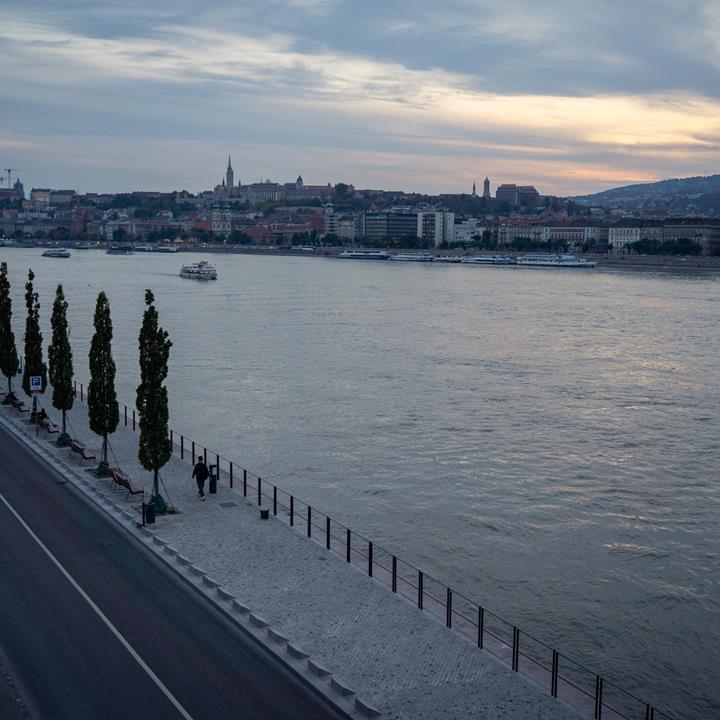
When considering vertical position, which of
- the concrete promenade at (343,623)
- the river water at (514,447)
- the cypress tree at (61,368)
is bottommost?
the river water at (514,447)

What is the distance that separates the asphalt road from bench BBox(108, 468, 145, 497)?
1975 millimetres

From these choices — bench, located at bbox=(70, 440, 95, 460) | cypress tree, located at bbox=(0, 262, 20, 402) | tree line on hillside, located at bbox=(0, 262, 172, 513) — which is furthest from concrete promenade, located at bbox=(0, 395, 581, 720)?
cypress tree, located at bbox=(0, 262, 20, 402)

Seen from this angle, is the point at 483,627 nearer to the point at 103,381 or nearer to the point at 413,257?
the point at 103,381

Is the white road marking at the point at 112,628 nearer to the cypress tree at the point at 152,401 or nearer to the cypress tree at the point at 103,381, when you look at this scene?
the cypress tree at the point at 152,401

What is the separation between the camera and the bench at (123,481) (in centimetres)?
1617

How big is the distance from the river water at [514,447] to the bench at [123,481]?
3472mm

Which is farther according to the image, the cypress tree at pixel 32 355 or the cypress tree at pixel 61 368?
the cypress tree at pixel 32 355

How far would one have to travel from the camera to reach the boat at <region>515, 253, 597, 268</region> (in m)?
134

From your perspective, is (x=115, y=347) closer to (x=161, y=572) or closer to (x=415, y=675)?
(x=161, y=572)

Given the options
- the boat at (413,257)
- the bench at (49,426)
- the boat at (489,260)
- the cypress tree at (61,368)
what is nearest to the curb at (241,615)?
the cypress tree at (61,368)

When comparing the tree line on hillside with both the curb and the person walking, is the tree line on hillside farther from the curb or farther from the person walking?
the curb

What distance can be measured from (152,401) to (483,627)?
7.25 metres

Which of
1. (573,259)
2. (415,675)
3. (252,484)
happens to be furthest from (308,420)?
(573,259)

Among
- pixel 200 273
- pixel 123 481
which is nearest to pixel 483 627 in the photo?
pixel 123 481
